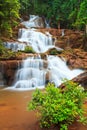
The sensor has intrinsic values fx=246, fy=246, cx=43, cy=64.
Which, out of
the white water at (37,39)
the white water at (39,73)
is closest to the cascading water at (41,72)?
the white water at (39,73)

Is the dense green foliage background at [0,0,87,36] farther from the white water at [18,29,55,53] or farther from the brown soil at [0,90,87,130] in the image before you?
the brown soil at [0,90,87,130]

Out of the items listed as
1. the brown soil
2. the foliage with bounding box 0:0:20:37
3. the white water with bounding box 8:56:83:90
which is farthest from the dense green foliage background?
the brown soil

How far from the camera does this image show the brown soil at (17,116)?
22.9 ft

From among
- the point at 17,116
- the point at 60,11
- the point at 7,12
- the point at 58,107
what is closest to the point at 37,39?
the point at 7,12

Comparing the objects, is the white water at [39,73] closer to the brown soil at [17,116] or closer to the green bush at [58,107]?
the brown soil at [17,116]

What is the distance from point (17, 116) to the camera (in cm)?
816

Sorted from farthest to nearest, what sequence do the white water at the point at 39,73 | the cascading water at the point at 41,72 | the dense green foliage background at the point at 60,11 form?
the dense green foliage background at the point at 60,11 < the cascading water at the point at 41,72 < the white water at the point at 39,73

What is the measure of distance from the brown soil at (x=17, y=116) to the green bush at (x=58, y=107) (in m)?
0.28

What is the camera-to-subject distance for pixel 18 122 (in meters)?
7.50

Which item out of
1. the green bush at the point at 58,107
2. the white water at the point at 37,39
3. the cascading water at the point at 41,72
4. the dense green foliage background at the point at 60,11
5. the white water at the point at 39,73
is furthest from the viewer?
the dense green foliage background at the point at 60,11

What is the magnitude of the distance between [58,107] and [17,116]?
2308 mm

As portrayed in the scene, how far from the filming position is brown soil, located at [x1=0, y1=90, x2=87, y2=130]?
6.97 m

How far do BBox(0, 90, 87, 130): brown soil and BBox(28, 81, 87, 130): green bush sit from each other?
0.91 feet

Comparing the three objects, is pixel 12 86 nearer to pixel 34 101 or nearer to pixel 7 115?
pixel 7 115
